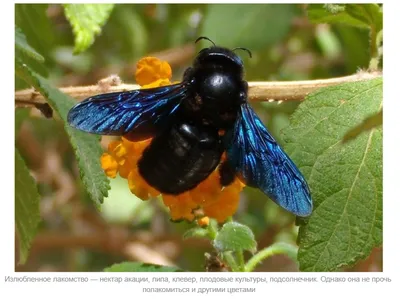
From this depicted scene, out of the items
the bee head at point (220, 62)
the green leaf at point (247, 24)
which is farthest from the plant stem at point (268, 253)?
the green leaf at point (247, 24)

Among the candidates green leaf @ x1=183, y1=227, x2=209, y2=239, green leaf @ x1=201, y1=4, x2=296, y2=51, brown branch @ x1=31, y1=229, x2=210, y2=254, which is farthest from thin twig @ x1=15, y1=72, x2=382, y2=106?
brown branch @ x1=31, y1=229, x2=210, y2=254

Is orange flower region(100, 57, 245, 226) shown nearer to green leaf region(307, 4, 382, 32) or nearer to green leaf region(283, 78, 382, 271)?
green leaf region(283, 78, 382, 271)

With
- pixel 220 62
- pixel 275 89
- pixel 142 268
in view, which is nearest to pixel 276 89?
pixel 275 89

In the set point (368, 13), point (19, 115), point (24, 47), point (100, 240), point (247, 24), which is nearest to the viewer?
point (24, 47)

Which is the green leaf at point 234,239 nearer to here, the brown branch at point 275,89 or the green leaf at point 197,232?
the green leaf at point 197,232

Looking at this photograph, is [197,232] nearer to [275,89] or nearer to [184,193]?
[184,193]

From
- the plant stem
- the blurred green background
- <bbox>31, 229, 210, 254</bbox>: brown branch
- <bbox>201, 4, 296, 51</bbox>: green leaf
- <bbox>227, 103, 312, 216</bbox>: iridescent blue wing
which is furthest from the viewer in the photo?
<bbox>31, 229, 210, 254</bbox>: brown branch
